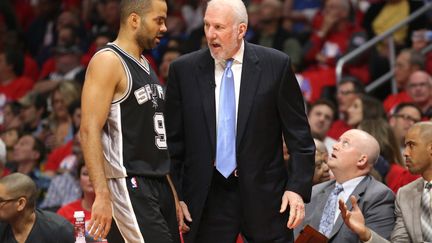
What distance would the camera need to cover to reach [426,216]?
536 cm

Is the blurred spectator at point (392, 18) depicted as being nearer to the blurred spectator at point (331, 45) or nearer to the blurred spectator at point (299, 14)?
the blurred spectator at point (331, 45)

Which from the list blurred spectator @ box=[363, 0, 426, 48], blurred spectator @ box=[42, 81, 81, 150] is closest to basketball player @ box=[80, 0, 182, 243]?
blurred spectator @ box=[42, 81, 81, 150]

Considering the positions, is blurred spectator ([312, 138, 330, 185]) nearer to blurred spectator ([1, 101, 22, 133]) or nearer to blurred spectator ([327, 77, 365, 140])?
blurred spectator ([327, 77, 365, 140])

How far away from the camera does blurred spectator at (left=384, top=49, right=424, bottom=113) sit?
926 centimetres

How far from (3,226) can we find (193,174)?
1.72 metres

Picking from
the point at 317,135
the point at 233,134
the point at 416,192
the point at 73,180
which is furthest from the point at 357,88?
the point at 233,134

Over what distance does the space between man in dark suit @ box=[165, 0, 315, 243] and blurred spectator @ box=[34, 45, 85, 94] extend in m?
6.53

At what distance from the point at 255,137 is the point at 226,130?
15cm

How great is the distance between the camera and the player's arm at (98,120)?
4.20 meters

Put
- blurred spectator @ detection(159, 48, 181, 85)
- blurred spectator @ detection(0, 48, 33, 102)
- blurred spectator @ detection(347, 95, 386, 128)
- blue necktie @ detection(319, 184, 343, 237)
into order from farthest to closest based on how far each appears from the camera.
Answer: blurred spectator @ detection(0, 48, 33, 102), blurred spectator @ detection(159, 48, 181, 85), blurred spectator @ detection(347, 95, 386, 128), blue necktie @ detection(319, 184, 343, 237)

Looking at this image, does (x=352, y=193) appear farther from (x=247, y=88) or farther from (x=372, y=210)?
(x=247, y=88)

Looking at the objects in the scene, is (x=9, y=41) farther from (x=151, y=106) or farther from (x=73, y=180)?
(x=151, y=106)

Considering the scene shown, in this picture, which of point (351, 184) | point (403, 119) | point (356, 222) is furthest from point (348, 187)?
point (403, 119)

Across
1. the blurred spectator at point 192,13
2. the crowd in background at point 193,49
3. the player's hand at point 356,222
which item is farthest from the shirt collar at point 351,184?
the blurred spectator at point 192,13
